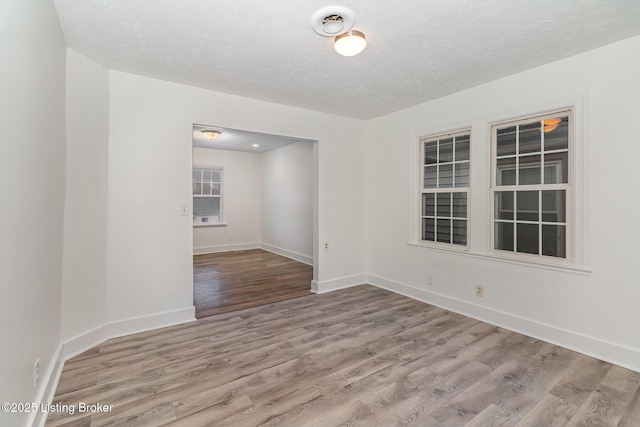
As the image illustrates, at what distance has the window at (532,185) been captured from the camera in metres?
2.77

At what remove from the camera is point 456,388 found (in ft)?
6.87

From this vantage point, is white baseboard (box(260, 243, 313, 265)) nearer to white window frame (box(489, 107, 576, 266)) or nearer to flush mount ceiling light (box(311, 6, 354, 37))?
white window frame (box(489, 107, 576, 266))

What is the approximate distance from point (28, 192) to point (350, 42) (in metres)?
2.21

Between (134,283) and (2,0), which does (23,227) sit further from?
(134,283)

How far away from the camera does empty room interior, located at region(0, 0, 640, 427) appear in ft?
6.01

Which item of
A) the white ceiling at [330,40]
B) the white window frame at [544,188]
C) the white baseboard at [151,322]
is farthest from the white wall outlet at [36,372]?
the white window frame at [544,188]

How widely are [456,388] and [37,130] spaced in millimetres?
3134

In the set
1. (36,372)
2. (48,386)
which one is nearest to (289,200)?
(48,386)

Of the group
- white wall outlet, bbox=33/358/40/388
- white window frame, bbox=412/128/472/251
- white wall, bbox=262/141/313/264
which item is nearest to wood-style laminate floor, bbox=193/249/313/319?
white wall, bbox=262/141/313/264

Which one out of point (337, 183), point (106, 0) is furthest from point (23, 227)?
point (337, 183)

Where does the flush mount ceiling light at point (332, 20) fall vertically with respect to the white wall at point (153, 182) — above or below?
above

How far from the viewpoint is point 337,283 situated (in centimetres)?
445

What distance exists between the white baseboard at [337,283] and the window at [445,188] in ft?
3.99

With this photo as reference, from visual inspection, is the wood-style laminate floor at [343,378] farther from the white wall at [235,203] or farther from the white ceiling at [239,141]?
the white wall at [235,203]
